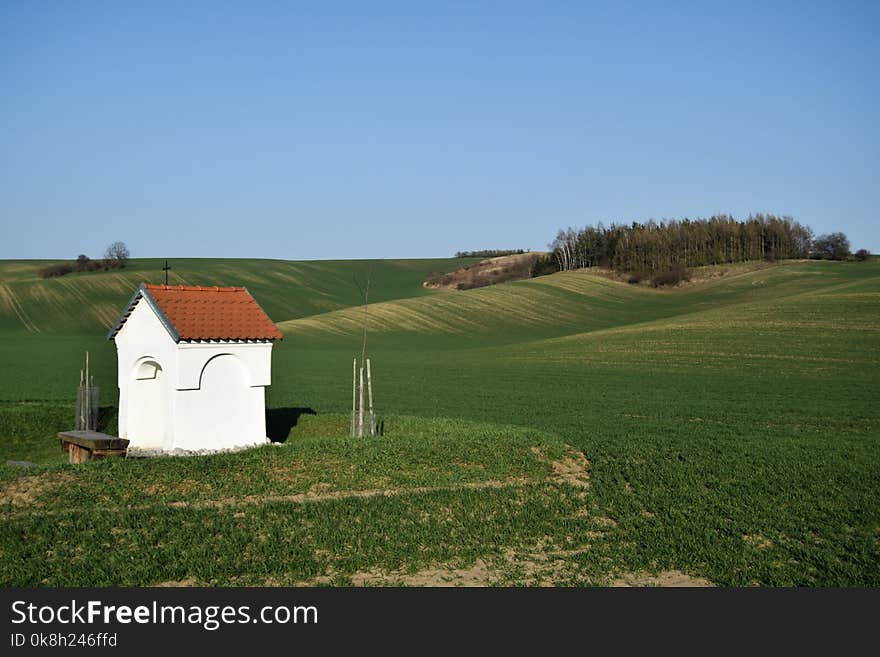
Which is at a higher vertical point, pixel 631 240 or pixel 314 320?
pixel 631 240

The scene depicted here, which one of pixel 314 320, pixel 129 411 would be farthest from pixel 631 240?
pixel 129 411

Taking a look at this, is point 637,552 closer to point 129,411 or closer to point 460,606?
point 460,606

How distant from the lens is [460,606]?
10.8 m

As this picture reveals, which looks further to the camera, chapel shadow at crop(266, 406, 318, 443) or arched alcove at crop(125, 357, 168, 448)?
chapel shadow at crop(266, 406, 318, 443)

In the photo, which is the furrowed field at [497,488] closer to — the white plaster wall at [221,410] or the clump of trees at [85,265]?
the white plaster wall at [221,410]

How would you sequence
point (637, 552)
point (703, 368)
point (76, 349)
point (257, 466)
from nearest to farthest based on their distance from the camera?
1. point (637, 552)
2. point (257, 466)
3. point (703, 368)
4. point (76, 349)

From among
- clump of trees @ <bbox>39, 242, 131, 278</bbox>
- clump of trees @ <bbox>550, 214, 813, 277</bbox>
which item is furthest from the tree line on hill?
clump of trees @ <bbox>39, 242, 131, 278</bbox>

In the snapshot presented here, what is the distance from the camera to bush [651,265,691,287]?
10931 cm

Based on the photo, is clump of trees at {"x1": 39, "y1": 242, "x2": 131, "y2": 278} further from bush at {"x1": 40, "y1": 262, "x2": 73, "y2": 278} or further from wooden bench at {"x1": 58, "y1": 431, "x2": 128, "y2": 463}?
wooden bench at {"x1": 58, "y1": 431, "x2": 128, "y2": 463}

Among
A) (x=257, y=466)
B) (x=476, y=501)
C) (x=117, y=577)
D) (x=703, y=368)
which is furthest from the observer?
(x=703, y=368)

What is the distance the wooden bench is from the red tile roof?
305 cm

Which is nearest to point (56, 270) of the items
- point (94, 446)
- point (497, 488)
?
point (94, 446)

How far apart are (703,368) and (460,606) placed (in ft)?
134

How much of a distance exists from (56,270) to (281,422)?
10881cm
